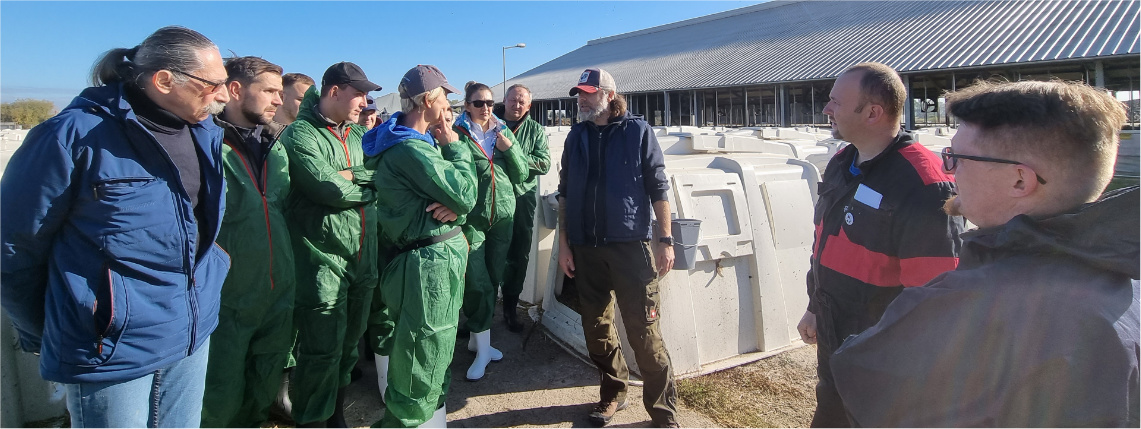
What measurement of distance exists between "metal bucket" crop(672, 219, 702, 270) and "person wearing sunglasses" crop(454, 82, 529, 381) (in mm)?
1010

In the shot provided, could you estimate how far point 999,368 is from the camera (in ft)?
3.60

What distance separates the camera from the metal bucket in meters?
3.24

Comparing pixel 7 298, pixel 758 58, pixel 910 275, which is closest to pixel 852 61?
pixel 758 58

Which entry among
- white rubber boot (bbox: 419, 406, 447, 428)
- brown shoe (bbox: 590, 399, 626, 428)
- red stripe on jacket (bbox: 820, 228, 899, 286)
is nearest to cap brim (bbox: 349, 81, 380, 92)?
white rubber boot (bbox: 419, 406, 447, 428)

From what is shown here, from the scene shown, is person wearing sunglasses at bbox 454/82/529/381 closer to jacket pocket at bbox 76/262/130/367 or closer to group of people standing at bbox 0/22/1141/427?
group of people standing at bbox 0/22/1141/427

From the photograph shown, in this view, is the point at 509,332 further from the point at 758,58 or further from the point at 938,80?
the point at 758,58

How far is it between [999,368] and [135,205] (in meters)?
2.14

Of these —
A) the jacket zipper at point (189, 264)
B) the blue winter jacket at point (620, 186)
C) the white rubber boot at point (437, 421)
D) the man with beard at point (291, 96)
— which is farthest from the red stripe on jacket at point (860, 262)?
the man with beard at point (291, 96)

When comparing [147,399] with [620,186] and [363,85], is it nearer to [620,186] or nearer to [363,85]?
[363,85]

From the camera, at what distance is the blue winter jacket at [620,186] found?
120 inches

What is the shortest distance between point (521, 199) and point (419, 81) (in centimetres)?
203

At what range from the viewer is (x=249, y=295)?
2676 millimetres

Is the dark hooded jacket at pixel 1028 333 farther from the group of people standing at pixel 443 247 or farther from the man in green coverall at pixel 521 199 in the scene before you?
the man in green coverall at pixel 521 199

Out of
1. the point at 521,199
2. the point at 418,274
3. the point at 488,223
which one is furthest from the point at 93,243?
the point at 521,199
